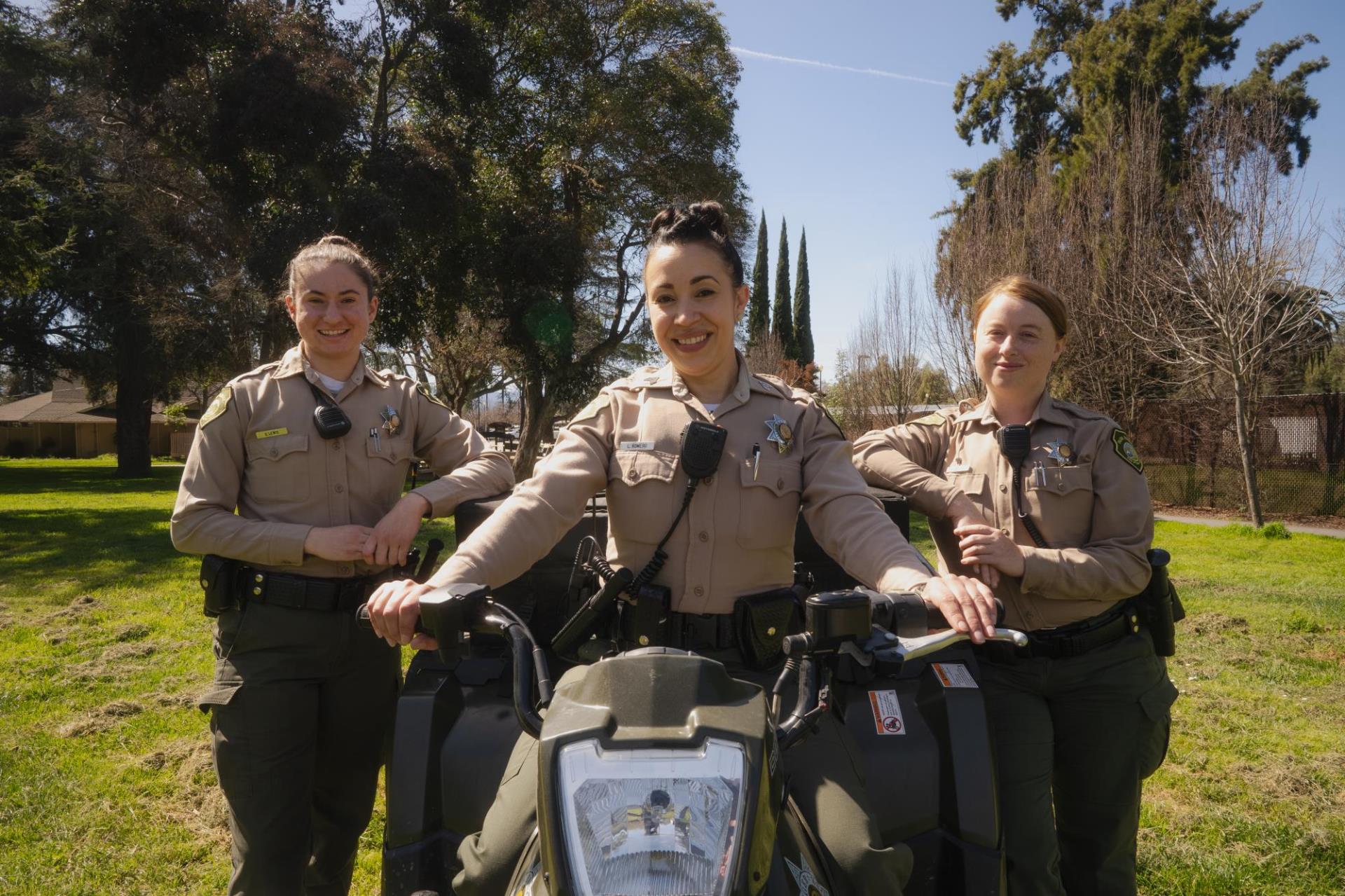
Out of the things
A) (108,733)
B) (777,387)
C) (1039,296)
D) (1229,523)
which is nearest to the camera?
(777,387)

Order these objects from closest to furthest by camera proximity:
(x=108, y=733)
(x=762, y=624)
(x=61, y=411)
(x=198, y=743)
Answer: (x=762, y=624) < (x=198, y=743) < (x=108, y=733) < (x=61, y=411)

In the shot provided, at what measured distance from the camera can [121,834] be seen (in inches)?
157

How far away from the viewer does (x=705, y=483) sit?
7.84ft

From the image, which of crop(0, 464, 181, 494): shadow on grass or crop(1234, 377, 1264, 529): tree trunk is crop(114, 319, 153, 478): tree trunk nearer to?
crop(0, 464, 181, 494): shadow on grass

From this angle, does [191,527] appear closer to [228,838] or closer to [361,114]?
[228,838]

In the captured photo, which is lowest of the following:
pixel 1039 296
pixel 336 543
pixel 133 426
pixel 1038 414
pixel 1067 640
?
pixel 1067 640

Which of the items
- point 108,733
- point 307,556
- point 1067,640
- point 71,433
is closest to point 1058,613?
point 1067,640

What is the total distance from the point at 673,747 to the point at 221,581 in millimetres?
2139

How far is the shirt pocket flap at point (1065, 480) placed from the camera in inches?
110

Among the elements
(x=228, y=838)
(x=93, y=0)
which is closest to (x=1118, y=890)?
(x=228, y=838)

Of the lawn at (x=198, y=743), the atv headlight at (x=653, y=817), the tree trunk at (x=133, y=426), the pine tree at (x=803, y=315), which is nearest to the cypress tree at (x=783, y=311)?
the pine tree at (x=803, y=315)

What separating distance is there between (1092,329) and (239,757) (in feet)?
64.7

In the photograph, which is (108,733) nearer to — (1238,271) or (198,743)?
(198,743)

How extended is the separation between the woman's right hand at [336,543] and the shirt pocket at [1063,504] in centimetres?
213
